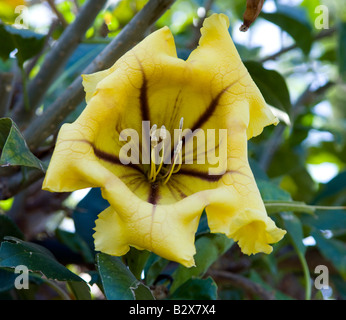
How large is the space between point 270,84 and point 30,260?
0.81 metres

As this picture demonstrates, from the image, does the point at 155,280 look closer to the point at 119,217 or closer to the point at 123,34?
the point at 119,217

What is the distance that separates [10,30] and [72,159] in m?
0.70

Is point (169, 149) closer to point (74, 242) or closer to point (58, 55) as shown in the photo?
point (58, 55)

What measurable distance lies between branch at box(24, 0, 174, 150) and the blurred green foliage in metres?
0.07

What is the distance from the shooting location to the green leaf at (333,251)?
1.66 meters

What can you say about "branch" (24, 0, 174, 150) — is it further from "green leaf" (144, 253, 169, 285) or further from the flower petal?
"green leaf" (144, 253, 169, 285)

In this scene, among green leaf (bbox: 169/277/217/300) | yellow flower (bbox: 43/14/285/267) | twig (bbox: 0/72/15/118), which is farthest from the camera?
twig (bbox: 0/72/15/118)

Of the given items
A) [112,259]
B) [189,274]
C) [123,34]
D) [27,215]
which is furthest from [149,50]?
[27,215]

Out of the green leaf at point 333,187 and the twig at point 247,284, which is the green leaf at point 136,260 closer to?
the twig at point 247,284

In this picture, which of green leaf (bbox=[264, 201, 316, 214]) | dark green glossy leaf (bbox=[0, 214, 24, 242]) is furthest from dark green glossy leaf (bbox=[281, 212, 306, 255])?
dark green glossy leaf (bbox=[0, 214, 24, 242])

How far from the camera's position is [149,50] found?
3.36ft

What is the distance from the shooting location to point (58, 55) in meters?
1.48

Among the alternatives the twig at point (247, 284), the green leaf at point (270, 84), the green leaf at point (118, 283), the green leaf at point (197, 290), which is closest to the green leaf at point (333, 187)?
the twig at point (247, 284)

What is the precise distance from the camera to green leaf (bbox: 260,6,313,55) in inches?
75.9
